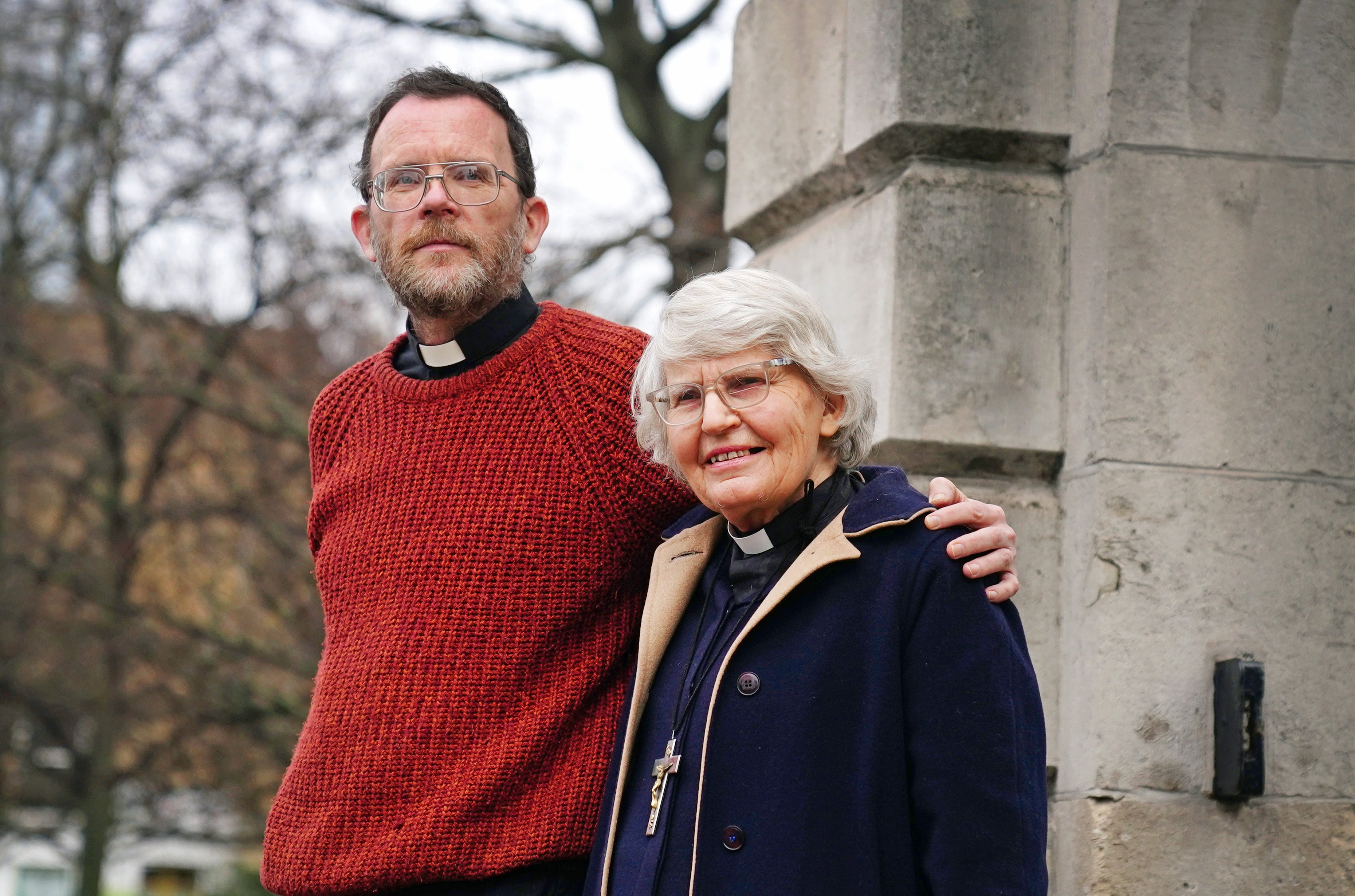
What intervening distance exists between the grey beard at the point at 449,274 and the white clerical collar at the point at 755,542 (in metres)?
0.68

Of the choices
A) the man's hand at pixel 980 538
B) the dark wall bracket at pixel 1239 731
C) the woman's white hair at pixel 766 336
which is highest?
the woman's white hair at pixel 766 336

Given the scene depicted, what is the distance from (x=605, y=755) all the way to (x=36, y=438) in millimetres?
11518

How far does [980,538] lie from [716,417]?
41 centimetres

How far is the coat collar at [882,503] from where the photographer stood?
231 centimetres

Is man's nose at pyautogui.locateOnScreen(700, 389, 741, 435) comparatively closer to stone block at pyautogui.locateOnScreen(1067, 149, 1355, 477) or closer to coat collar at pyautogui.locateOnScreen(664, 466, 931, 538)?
coat collar at pyautogui.locateOnScreen(664, 466, 931, 538)

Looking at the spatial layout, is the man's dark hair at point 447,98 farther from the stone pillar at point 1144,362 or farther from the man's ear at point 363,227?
the stone pillar at point 1144,362

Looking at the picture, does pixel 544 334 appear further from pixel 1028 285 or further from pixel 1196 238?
pixel 1196 238

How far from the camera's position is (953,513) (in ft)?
7.54

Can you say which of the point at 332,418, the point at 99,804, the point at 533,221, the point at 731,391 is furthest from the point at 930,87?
the point at 99,804

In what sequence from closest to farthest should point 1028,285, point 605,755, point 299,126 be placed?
point 605,755
point 1028,285
point 299,126

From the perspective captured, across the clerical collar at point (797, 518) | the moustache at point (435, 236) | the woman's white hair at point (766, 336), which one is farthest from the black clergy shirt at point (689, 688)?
the moustache at point (435, 236)

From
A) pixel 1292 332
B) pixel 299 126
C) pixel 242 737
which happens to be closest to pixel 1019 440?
pixel 1292 332

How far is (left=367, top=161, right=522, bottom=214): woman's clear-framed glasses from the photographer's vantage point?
9.30 ft

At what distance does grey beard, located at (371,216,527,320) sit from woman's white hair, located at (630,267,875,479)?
17.6 inches
